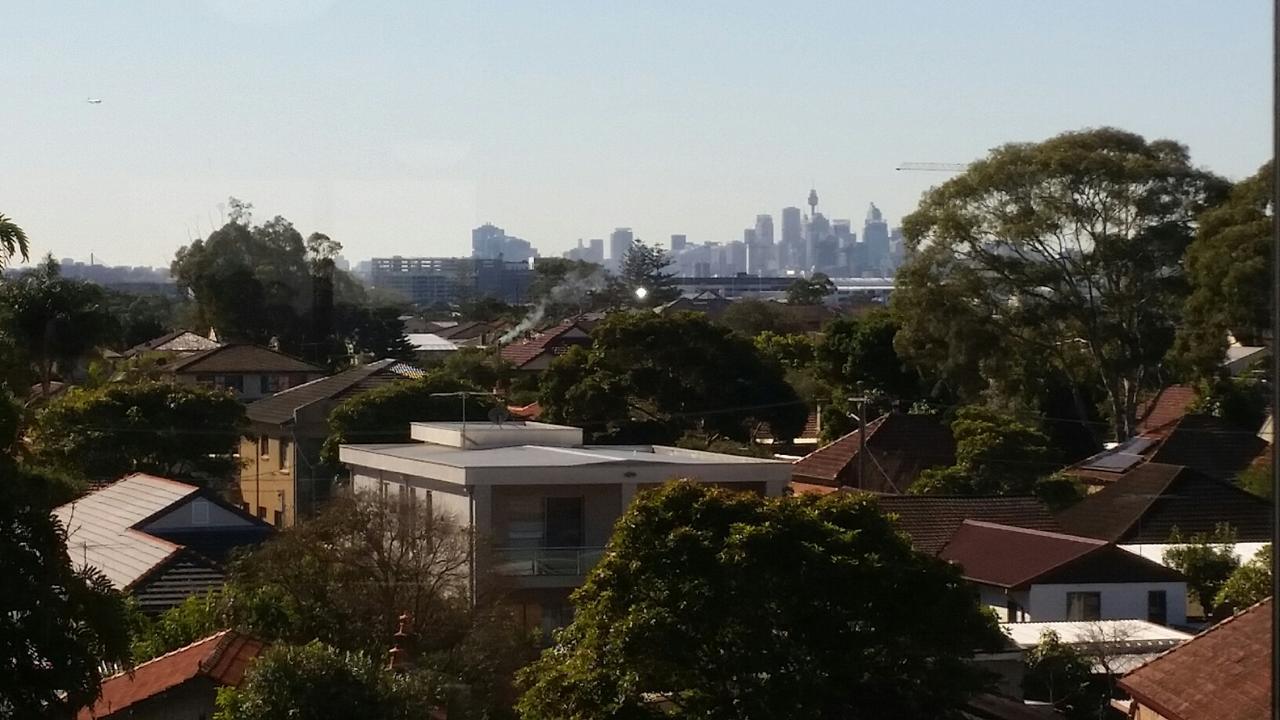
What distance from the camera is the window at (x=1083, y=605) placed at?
60.5 feet

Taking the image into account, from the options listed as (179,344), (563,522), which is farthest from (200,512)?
(179,344)

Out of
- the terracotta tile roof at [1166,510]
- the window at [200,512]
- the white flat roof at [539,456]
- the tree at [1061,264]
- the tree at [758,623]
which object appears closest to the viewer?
the tree at [758,623]

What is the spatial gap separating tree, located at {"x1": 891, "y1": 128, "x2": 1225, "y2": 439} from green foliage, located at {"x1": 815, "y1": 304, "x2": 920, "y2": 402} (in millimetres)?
3202

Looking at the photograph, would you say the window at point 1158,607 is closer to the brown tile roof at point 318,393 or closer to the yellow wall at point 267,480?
the yellow wall at point 267,480

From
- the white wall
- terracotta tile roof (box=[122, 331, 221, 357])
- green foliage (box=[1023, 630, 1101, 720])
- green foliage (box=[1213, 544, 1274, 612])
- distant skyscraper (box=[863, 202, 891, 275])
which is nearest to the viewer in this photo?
green foliage (box=[1023, 630, 1101, 720])

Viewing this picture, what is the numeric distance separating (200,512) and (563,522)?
176 inches

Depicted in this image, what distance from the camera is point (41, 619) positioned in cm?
691

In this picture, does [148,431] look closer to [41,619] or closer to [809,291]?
[41,619]

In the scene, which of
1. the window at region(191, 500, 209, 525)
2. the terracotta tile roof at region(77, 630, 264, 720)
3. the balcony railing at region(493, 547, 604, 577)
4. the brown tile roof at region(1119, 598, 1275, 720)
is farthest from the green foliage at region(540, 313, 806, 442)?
the brown tile roof at region(1119, 598, 1275, 720)

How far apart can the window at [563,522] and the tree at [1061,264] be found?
58.3 ft

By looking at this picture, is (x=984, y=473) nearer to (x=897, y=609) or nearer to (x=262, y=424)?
(x=262, y=424)

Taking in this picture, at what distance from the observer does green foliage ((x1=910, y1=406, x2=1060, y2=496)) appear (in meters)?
28.0

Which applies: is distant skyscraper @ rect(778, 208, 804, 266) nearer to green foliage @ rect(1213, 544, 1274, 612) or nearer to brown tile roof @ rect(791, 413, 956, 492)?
brown tile roof @ rect(791, 413, 956, 492)

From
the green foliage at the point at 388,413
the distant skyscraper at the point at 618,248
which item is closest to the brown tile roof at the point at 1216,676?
the green foliage at the point at 388,413
